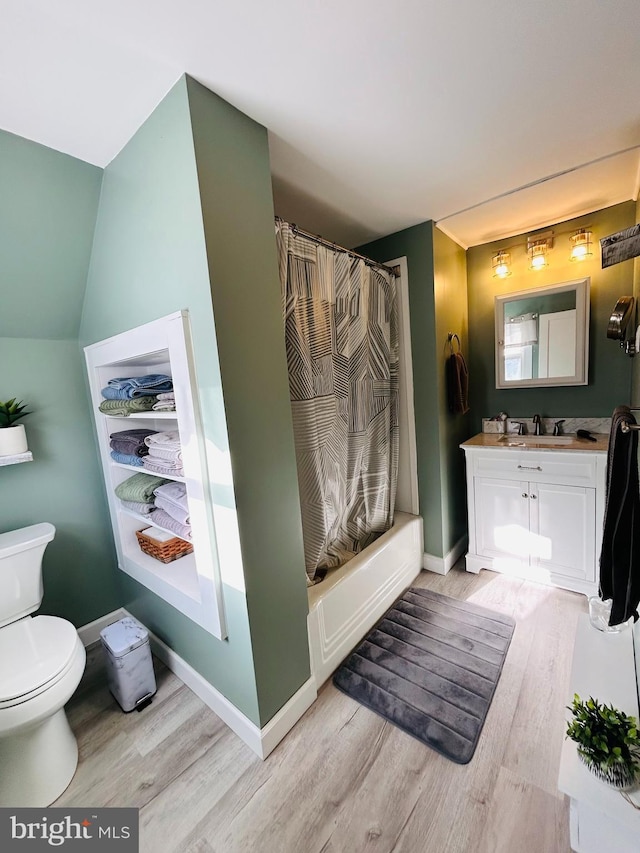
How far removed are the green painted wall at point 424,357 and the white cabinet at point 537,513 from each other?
9.5 inches

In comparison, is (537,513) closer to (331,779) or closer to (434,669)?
(434,669)

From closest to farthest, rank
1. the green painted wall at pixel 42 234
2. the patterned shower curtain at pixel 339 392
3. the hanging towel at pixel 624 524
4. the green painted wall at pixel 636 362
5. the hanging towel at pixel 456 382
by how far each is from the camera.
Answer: the hanging towel at pixel 624 524
the green painted wall at pixel 42 234
the patterned shower curtain at pixel 339 392
the green painted wall at pixel 636 362
the hanging towel at pixel 456 382

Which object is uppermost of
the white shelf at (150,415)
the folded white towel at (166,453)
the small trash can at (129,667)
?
the white shelf at (150,415)

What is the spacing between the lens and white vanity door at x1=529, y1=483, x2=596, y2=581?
1.96 m

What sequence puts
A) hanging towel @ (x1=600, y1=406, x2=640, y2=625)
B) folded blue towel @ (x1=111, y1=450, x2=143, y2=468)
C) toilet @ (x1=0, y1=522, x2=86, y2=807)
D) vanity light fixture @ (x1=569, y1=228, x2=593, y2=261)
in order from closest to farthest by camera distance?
1. hanging towel @ (x1=600, y1=406, x2=640, y2=625)
2. toilet @ (x1=0, y1=522, x2=86, y2=807)
3. folded blue towel @ (x1=111, y1=450, x2=143, y2=468)
4. vanity light fixture @ (x1=569, y1=228, x2=593, y2=261)

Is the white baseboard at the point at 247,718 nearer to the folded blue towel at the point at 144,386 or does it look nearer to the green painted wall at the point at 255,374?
the green painted wall at the point at 255,374

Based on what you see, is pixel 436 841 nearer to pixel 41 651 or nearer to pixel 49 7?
pixel 41 651

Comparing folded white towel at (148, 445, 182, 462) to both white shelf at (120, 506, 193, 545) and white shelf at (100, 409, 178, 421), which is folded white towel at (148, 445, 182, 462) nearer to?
white shelf at (100, 409, 178, 421)

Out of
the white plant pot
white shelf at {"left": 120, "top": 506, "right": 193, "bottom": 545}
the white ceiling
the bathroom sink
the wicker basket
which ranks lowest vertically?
the wicker basket

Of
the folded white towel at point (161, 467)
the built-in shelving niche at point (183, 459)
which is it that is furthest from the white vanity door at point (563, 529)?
the folded white towel at point (161, 467)

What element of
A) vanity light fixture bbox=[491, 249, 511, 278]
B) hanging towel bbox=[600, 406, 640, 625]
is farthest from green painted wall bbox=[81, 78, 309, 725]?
vanity light fixture bbox=[491, 249, 511, 278]

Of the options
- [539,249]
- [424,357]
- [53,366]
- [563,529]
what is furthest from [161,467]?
[539,249]

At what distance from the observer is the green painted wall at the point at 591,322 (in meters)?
2.13

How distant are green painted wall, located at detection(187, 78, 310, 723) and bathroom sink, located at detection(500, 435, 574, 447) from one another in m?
1.69
